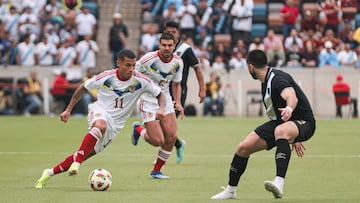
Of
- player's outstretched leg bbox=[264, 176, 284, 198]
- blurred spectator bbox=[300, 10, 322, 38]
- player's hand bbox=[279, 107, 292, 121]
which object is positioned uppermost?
blurred spectator bbox=[300, 10, 322, 38]

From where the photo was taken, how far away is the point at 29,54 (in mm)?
33750

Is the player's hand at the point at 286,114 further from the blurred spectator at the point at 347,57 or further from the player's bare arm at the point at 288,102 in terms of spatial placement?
the blurred spectator at the point at 347,57

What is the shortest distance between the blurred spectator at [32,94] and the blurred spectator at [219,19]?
6899mm

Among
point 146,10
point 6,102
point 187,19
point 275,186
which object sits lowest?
point 6,102

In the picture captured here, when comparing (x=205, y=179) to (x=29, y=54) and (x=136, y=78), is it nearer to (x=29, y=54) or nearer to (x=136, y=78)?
(x=136, y=78)

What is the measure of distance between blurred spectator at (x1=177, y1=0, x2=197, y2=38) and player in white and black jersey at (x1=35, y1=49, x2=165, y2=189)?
21667mm

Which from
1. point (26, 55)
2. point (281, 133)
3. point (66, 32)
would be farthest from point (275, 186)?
point (66, 32)

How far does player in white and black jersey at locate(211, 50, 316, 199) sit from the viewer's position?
10461mm

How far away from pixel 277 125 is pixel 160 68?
12.8ft

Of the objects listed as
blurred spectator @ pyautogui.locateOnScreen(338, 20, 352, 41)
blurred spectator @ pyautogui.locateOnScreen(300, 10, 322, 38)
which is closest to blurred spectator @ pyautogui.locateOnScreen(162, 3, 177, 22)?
blurred spectator @ pyautogui.locateOnScreen(300, 10, 322, 38)

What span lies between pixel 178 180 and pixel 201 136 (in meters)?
9.93

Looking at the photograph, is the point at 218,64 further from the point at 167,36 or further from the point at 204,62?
the point at 167,36

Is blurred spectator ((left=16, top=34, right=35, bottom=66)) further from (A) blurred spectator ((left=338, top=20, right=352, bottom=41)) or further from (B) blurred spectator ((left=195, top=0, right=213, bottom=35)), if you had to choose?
(A) blurred spectator ((left=338, top=20, right=352, bottom=41))

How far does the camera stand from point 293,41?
3341 cm
